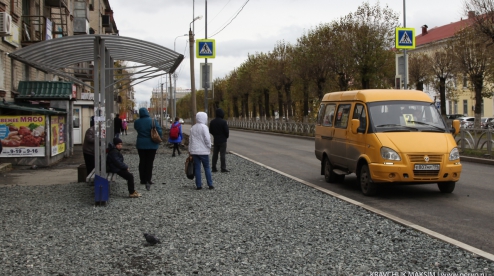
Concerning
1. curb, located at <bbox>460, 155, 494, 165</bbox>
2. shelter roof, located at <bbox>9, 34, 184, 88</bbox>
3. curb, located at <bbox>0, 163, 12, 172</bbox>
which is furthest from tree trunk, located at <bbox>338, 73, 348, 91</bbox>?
shelter roof, located at <bbox>9, 34, 184, 88</bbox>

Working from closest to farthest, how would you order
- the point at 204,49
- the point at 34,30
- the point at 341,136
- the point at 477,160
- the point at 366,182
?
the point at 366,182
the point at 341,136
the point at 477,160
the point at 204,49
the point at 34,30

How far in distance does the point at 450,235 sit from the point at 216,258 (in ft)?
10.2

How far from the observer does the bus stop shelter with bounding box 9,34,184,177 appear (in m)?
10.2

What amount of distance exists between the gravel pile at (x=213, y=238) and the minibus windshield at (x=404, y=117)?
6.41 ft

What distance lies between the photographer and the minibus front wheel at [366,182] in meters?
10.9

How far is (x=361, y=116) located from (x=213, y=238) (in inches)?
218

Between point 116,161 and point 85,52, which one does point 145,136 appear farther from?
point 85,52

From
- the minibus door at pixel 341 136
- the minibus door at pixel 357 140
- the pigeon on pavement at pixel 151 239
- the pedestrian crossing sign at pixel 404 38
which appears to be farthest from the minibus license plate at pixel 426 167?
the pedestrian crossing sign at pixel 404 38

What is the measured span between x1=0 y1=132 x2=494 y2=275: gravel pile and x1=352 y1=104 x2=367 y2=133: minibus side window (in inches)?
65.9

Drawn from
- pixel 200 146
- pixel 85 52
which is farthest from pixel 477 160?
pixel 85 52

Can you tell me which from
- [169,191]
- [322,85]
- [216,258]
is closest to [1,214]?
[169,191]

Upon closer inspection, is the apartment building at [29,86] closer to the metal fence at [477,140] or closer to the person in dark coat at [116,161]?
the person in dark coat at [116,161]

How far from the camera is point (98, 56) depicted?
Answer: 34.9ft

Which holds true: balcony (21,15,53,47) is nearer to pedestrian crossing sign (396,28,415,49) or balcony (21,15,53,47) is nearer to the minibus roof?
pedestrian crossing sign (396,28,415,49)
